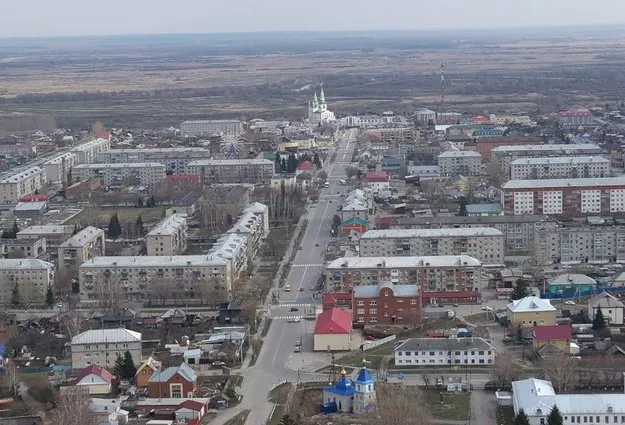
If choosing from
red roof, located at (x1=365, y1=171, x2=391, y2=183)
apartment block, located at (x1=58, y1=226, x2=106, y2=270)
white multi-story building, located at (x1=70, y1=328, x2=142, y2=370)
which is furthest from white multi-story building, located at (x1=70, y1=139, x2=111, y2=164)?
white multi-story building, located at (x1=70, y1=328, x2=142, y2=370)

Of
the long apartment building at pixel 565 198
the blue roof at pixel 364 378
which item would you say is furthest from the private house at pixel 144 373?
the long apartment building at pixel 565 198

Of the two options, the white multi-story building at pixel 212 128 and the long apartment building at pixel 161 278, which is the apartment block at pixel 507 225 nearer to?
the long apartment building at pixel 161 278

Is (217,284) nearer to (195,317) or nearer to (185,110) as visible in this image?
(195,317)

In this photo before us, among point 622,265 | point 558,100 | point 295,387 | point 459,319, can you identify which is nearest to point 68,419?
point 295,387

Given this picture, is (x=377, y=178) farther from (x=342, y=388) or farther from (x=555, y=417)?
(x=555, y=417)

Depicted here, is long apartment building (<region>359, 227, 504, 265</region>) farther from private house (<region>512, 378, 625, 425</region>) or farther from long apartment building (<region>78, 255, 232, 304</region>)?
private house (<region>512, 378, 625, 425</region>)

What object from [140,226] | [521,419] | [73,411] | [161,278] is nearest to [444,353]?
[521,419]

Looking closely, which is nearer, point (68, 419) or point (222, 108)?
point (68, 419)
